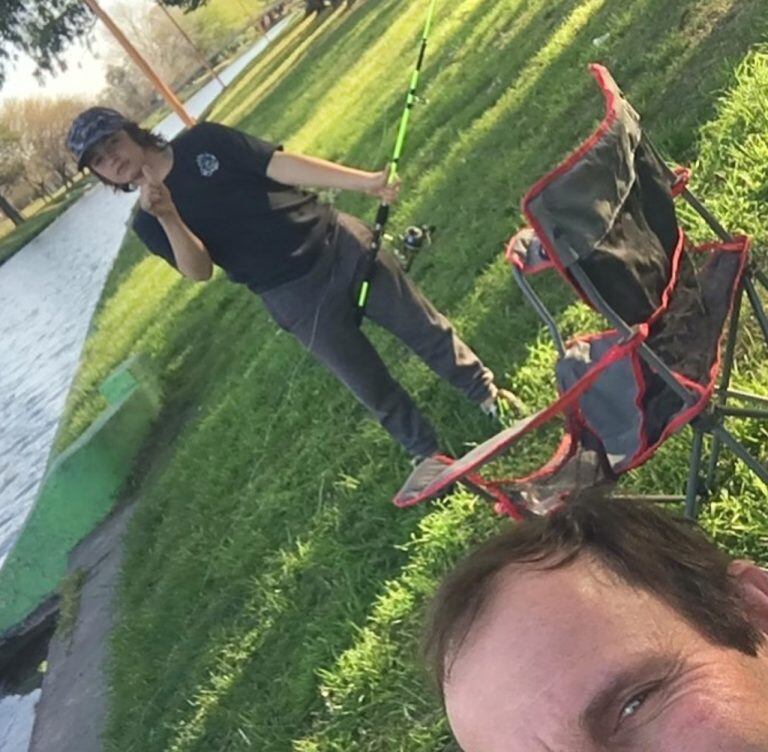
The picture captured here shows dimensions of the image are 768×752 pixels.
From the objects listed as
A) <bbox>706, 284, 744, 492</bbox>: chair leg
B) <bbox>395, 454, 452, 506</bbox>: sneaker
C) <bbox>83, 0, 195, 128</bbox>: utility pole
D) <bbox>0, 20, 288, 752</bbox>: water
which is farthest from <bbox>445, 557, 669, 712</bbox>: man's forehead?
<bbox>83, 0, 195, 128</bbox>: utility pole

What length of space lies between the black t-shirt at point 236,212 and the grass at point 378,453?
3.65ft

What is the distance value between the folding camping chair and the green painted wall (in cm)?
490

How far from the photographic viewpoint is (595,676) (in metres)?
1.13

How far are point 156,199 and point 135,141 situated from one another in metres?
0.27

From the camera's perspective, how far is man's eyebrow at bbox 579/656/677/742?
1.10 metres

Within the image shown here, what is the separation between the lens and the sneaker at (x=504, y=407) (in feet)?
12.1

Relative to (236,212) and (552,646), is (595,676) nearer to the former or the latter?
(552,646)

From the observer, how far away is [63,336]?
607 inches

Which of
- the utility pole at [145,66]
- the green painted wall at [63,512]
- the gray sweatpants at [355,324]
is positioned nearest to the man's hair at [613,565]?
the gray sweatpants at [355,324]

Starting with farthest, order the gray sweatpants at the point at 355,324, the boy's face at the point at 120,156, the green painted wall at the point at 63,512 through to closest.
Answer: the green painted wall at the point at 63,512 < the gray sweatpants at the point at 355,324 < the boy's face at the point at 120,156

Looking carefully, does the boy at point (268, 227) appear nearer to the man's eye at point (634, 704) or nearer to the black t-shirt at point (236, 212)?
the black t-shirt at point (236, 212)

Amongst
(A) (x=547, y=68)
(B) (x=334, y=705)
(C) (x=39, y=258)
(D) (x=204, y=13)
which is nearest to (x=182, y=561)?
(B) (x=334, y=705)

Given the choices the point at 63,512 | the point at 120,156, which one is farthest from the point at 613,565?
the point at 63,512

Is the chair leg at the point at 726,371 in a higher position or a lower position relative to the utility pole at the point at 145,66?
lower
